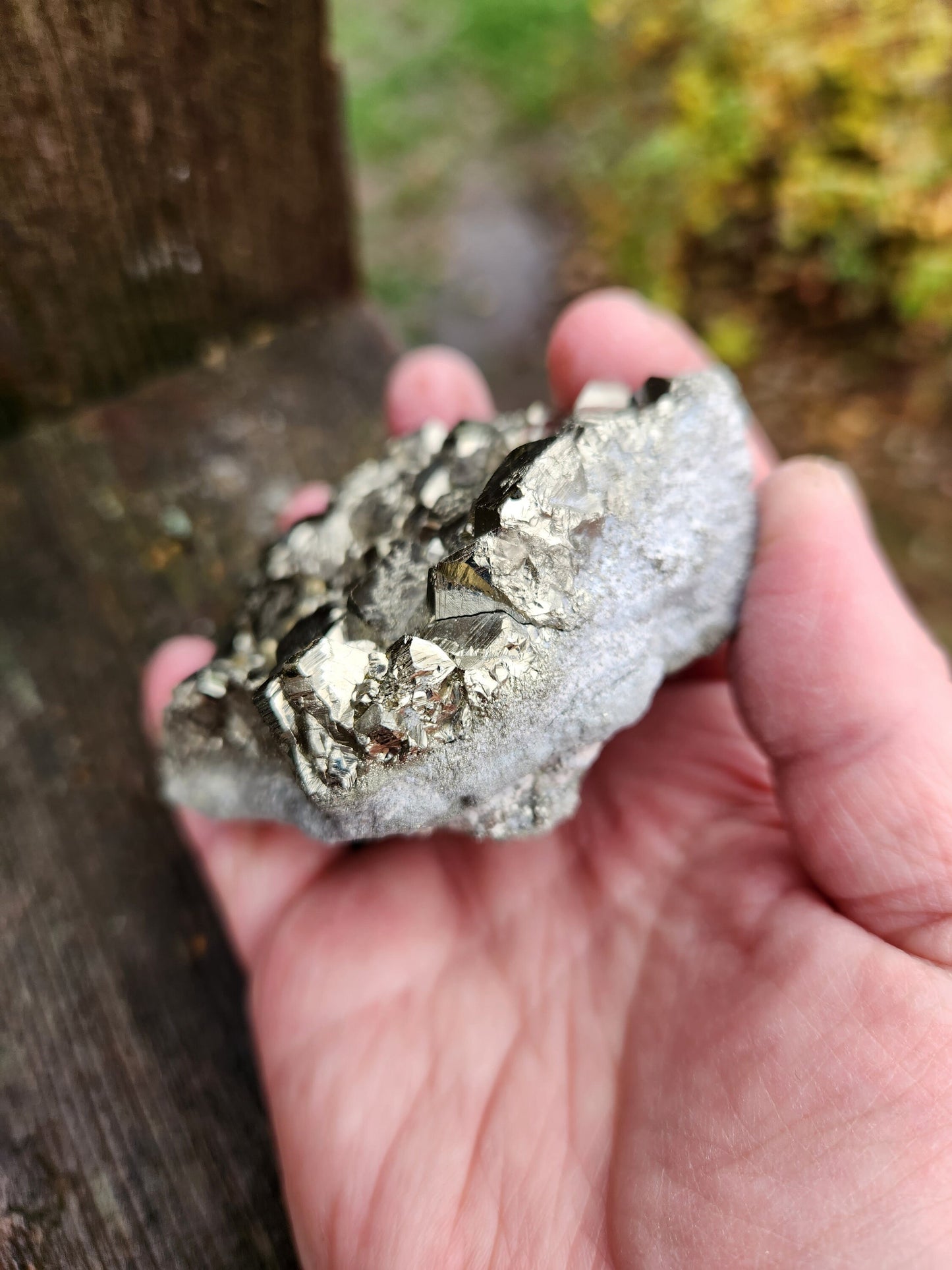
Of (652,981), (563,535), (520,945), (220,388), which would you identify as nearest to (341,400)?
(220,388)

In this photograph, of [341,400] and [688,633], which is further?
[341,400]

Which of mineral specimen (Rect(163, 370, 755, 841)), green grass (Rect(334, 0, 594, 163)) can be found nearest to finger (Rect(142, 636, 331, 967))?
mineral specimen (Rect(163, 370, 755, 841))

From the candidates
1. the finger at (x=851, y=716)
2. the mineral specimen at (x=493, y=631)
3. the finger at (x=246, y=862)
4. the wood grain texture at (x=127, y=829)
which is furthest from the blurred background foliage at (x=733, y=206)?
the finger at (x=246, y=862)

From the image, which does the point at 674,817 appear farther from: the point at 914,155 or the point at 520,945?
the point at 914,155

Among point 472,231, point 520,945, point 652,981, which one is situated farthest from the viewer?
point 472,231

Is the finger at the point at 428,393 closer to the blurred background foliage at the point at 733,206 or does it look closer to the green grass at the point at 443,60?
the blurred background foliage at the point at 733,206
